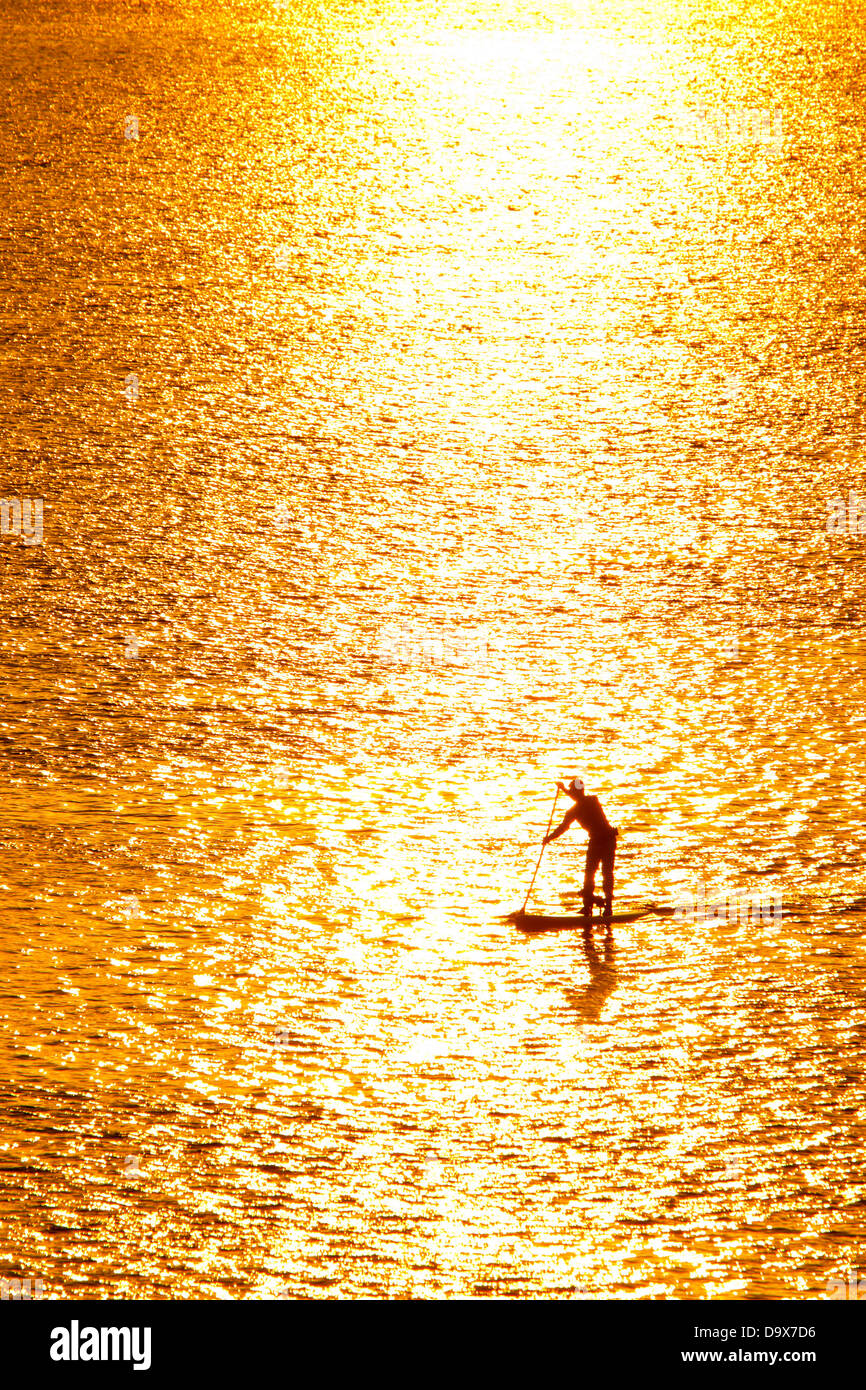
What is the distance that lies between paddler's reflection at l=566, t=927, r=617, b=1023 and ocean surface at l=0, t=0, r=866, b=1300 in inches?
1.2

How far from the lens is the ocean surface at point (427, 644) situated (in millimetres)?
8086

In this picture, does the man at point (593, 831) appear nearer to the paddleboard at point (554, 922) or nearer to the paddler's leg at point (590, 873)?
the paddler's leg at point (590, 873)

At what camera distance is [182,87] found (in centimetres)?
2361

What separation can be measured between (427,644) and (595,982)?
194 inches

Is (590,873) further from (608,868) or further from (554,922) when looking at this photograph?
(554,922)

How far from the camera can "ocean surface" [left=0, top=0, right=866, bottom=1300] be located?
8.09 m

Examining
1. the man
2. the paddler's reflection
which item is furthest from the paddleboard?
the man

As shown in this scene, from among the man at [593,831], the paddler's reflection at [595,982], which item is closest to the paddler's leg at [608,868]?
the man at [593,831]

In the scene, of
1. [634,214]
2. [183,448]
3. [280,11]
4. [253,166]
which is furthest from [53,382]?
[280,11]

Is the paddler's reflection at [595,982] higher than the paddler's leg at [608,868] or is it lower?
lower

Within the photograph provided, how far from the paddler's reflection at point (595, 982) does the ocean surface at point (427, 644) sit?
31 mm

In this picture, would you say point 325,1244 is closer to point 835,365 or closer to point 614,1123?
point 614,1123

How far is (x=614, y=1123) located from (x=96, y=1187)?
2.43m
